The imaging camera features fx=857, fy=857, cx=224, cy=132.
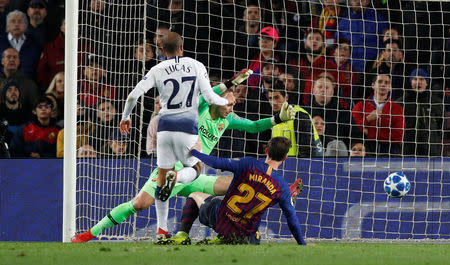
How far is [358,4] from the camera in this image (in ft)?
41.5

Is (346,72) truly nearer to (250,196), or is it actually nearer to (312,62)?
(312,62)

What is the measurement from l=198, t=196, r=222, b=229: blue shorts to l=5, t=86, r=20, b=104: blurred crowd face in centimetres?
487

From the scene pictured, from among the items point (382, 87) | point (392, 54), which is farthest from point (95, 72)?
point (392, 54)

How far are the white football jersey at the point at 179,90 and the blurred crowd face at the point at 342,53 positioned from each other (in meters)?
4.40

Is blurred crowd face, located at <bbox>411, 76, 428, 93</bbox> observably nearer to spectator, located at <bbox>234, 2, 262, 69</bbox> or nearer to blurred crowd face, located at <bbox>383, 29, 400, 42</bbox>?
blurred crowd face, located at <bbox>383, 29, 400, 42</bbox>

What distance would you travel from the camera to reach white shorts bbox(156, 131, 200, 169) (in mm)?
8266

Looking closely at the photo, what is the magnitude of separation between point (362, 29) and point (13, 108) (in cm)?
522

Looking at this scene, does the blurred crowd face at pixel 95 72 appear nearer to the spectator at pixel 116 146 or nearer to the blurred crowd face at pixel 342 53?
the spectator at pixel 116 146

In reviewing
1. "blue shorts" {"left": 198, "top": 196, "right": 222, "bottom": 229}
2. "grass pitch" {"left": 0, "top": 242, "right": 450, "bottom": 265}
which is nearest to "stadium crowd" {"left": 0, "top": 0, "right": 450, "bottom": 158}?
"blue shorts" {"left": 198, "top": 196, "right": 222, "bottom": 229}

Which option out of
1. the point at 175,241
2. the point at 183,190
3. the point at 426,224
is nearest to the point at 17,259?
the point at 175,241

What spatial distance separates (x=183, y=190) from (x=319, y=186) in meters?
2.36

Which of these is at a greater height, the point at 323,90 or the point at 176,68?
the point at 176,68

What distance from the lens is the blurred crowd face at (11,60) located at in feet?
42.3

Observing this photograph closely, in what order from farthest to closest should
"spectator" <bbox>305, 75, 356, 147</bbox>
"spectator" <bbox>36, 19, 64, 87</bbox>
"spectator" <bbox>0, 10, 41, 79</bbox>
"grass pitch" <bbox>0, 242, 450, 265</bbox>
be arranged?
"spectator" <bbox>0, 10, 41, 79</bbox> → "spectator" <bbox>36, 19, 64, 87</bbox> → "spectator" <bbox>305, 75, 356, 147</bbox> → "grass pitch" <bbox>0, 242, 450, 265</bbox>
